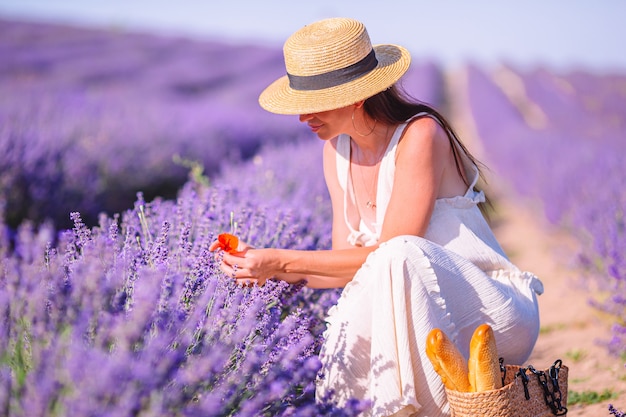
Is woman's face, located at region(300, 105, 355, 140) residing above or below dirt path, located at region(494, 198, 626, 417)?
above

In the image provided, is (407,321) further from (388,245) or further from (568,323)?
(568,323)

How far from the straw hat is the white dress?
0.45m

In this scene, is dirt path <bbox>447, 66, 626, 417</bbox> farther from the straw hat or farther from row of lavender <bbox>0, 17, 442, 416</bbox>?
the straw hat

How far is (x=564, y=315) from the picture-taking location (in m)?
3.42

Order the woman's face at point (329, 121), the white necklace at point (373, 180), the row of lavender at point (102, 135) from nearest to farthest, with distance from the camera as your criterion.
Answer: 1. the woman's face at point (329, 121)
2. the white necklace at point (373, 180)
3. the row of lavender at point (102, 135)

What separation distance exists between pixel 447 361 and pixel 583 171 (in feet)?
13.3

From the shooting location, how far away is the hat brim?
182cm

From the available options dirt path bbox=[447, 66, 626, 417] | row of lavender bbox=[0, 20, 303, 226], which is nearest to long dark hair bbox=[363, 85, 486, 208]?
dirt path bbox=[447, 66, 626, 417]

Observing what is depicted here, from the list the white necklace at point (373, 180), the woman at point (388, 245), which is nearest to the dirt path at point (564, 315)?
the woman at point (388, 245)

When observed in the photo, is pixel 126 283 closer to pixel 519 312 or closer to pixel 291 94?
pixel 291 94

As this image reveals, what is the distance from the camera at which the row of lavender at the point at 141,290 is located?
103 cm

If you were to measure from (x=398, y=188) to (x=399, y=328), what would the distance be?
0.46 meters

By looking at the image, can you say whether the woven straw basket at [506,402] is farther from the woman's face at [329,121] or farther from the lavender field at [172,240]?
the woman's face at [329,121]

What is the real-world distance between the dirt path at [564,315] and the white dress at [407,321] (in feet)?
1.91
